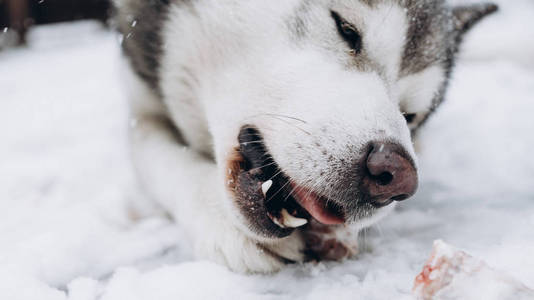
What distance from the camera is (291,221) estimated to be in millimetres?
1331

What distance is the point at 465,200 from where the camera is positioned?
77.7 inches

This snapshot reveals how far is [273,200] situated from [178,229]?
614 millimetres

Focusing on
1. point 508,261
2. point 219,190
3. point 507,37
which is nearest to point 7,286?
point 219,190

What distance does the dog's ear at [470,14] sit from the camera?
2510 millimetres

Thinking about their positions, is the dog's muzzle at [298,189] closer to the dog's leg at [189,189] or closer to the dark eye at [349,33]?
the dog's leg at [189,189]

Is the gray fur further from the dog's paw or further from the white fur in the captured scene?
the dog's paw

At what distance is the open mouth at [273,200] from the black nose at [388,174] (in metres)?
0.14

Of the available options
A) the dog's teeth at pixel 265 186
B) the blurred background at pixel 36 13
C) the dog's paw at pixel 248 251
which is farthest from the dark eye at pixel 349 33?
the blurred background at pixel 36 13

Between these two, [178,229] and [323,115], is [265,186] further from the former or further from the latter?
[178,229]

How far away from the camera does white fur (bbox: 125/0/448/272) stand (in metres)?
1.35

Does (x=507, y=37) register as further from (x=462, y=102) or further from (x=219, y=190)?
(x=219, y=190)

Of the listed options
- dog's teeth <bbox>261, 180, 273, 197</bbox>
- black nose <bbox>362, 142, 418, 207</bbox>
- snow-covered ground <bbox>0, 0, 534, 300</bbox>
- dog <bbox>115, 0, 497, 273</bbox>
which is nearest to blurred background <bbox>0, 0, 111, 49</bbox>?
snow-covered ground <bbox>0, 0, 534, 300</bbox>

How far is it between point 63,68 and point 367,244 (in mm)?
6896

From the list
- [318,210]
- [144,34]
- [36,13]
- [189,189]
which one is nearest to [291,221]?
[318,210]
